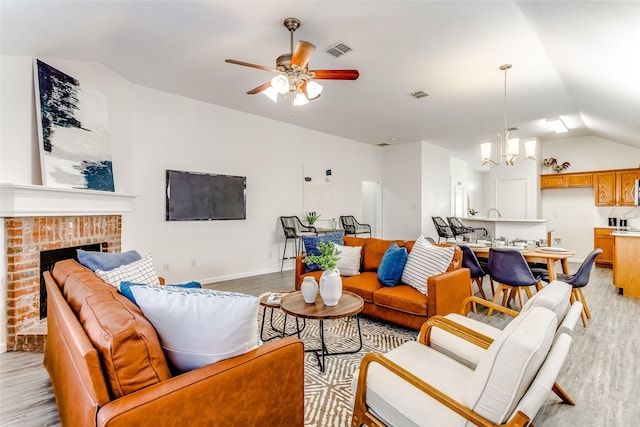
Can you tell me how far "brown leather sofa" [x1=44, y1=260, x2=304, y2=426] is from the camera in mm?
937

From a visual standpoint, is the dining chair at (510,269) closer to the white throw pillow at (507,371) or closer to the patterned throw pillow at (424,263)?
the patterned throw pillow at (424,263)

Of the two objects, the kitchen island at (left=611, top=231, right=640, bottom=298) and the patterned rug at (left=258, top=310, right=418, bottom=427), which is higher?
the kitchen island at (left=611, top=231, right=640, bottom=298)

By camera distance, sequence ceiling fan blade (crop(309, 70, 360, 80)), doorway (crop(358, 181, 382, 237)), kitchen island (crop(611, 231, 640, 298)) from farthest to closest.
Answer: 1. doorway (crop(358, 181, 382, 237))
2. kitchen island (crop(611, 231, 640, 298))
3. ceiling fan blade (crop(309, 70, 360, 80))

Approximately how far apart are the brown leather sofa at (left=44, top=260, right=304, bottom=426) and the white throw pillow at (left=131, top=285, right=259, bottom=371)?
45 mm

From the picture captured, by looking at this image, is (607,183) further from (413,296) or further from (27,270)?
(27,270)

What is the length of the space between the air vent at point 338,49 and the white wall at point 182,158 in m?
2.53

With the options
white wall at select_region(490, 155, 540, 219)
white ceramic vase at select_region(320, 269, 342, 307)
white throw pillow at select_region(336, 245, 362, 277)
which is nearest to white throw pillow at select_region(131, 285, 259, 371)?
white ceramic vase at select_region(320, 269, 342, 307)

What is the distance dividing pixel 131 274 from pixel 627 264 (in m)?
5.95

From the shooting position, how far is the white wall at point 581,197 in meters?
6.61

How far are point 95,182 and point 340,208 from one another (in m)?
4.85

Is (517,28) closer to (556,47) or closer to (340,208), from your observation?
(556,47)

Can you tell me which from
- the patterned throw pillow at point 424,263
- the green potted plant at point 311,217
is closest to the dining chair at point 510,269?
the patterned throw pillow at point 424,263

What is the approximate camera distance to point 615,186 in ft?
21.4

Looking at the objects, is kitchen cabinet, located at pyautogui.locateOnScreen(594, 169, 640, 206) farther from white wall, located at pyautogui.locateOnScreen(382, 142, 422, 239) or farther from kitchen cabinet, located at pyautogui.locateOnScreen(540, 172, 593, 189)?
white wall, located at pyautogui.locateOnScreen(382, 142, 422, 239)
